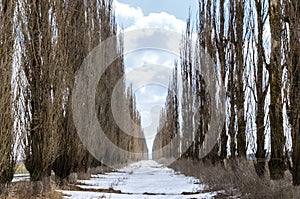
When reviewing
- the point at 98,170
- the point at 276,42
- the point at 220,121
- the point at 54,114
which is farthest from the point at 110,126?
the point at 276,42

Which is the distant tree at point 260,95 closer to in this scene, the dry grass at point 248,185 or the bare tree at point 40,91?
the dry grass at point 248,185

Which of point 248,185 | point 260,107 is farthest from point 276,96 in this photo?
point 260,107

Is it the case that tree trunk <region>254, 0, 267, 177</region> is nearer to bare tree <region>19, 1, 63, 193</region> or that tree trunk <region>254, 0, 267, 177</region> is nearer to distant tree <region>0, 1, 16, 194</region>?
bare tree <region>19, 1, 63, 193</region>

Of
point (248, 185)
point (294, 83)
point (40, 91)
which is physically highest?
point (40, 91)

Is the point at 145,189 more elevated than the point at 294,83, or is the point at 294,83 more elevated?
the point at 294,83

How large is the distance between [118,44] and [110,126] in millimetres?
5547

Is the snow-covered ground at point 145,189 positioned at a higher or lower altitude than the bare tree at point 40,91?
lower

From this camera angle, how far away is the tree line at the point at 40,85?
5922mm

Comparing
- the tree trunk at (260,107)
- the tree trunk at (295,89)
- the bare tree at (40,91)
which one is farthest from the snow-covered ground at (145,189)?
the tree trunk at (295,89)

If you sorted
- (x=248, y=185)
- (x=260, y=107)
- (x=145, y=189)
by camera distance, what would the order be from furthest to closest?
(x=145, y=189), (x=260, y=107), (x=248, y=185)

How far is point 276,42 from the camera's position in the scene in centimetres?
699

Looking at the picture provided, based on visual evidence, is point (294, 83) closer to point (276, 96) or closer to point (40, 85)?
point (276, 96)

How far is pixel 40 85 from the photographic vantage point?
7.94 meters

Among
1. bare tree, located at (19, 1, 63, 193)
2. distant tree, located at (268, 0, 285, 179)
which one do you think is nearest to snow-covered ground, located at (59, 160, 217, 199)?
bare tree, located at (19, 1, 63, 193)
